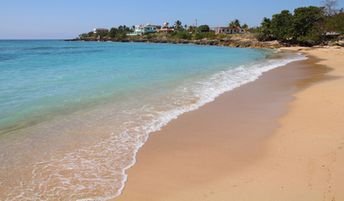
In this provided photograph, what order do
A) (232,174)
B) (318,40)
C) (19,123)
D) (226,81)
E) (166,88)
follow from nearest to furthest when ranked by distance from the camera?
(232,174), (19,123), (166,88), (226,81), (318,40)

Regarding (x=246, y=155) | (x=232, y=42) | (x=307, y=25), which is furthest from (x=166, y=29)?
(x=246, y=155)

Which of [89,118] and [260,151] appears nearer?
[260,151]

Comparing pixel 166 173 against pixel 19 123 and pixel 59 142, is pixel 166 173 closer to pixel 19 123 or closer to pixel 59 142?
pixel 59 142

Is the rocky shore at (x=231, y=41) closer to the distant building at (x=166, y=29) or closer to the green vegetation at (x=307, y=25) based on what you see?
the green vegetation at (x=307, y=25)

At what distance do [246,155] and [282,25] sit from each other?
7594 cm

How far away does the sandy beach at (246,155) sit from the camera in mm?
5516

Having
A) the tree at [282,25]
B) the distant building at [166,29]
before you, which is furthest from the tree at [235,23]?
the tree at [282,25]

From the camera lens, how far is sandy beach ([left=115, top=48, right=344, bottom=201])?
5.52 meters

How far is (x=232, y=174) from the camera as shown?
20.4 ft

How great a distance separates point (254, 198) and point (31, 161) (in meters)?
4.65

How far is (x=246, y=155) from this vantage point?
7.21 metres

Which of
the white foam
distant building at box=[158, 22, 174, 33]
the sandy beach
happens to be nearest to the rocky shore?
distant building at box=[158, 22, 174, 33]

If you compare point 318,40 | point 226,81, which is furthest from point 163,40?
point 226,81

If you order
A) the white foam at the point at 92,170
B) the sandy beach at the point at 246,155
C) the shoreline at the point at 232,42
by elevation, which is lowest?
the white foam at the point at 92,170
